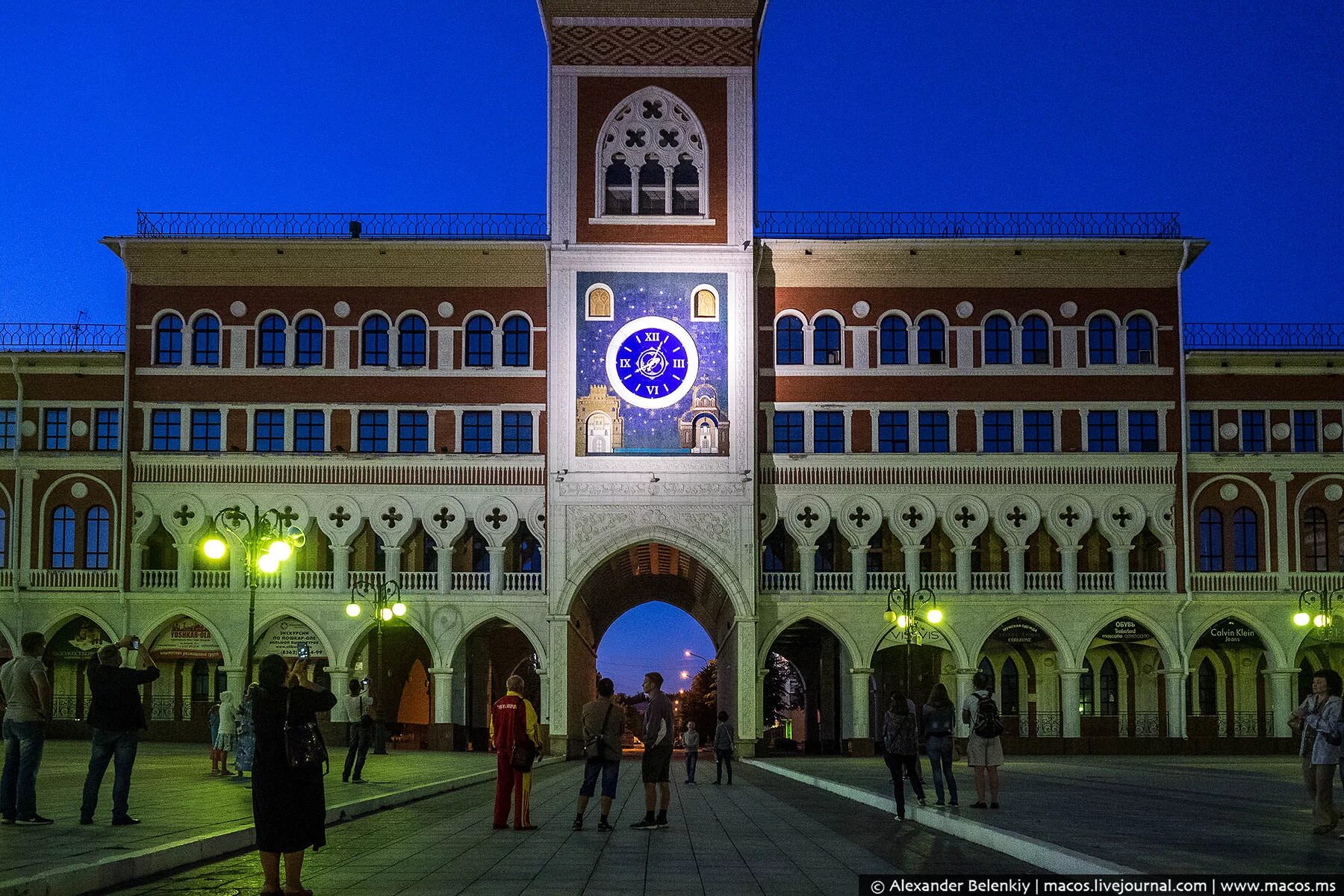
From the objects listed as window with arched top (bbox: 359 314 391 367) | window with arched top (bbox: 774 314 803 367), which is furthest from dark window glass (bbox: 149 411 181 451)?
window with arched top (bbox: 774 314 803 367)

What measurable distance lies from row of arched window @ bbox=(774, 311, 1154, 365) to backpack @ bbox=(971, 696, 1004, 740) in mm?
29958

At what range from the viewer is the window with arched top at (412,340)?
48438 mm

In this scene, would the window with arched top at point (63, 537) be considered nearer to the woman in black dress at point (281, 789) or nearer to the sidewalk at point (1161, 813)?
the sidewalk at point (1161, 813)

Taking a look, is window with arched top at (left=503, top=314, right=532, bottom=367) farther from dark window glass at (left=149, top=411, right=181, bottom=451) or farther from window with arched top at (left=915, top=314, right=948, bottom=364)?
window with arched top at (left=915, top=314, right=948, bottom=364)

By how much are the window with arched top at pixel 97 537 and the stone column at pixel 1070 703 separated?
2916 centimetres

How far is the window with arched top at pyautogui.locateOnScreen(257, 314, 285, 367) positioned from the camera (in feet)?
158

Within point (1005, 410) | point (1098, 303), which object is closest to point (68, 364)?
point (1005, 410)

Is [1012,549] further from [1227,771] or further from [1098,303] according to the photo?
[1227,771]

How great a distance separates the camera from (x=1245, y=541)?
48.4m

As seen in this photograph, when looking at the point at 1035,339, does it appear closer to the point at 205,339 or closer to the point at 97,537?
the point at 205,339

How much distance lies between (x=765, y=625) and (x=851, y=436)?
6280 mm

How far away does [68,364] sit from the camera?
48.2 m

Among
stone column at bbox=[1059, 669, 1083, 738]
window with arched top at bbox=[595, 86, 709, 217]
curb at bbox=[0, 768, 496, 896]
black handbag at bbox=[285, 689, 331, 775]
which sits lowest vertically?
stone column at bbox=[1059, 669, 1083, 738]

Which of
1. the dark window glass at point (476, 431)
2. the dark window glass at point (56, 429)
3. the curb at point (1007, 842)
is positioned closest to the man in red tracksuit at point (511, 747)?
the curb at point (1007, 842)
